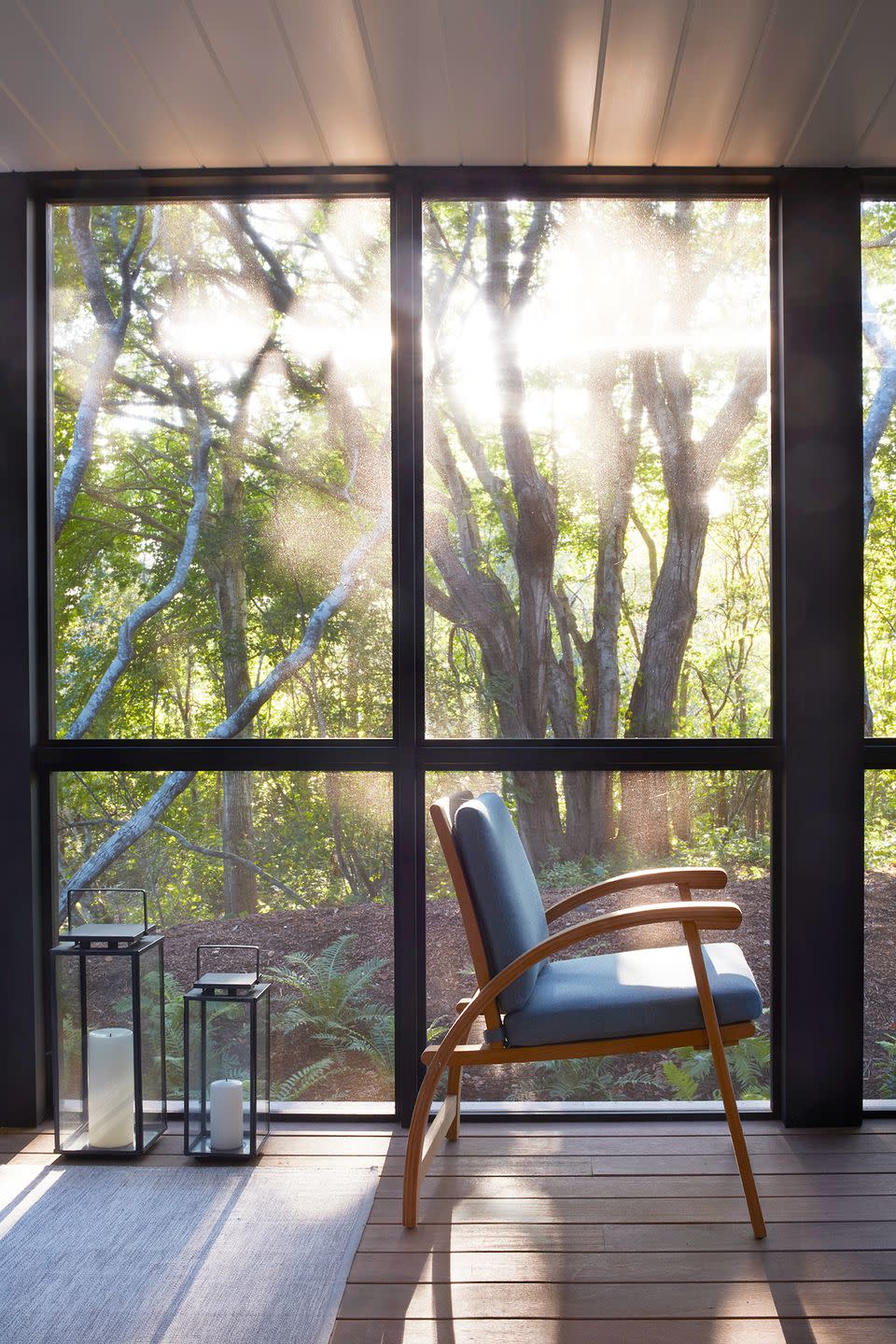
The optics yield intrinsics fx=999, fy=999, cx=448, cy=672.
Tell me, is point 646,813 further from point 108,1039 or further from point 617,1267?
point 108,1039

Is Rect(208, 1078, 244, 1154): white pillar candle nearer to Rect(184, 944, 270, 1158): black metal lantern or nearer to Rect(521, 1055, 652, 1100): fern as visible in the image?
Rect(184, 944, 270, 1158): black metal lantern

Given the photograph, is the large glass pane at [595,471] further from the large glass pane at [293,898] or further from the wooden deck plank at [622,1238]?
the wooden deck plank at [622,1238]

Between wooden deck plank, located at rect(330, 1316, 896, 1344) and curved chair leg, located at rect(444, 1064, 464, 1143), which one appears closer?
wooden deck plank, located at rect(330, 1316, 896, 1344)

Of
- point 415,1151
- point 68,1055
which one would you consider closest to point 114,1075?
point 68,1055

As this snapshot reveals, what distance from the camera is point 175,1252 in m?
2.12

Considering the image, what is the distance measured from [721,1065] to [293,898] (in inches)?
48.6

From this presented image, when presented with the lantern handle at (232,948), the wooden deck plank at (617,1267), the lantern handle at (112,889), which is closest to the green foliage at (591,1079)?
the wooden deck plank at (617,1267)

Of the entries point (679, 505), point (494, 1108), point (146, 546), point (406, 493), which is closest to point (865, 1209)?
point (494, 1108)

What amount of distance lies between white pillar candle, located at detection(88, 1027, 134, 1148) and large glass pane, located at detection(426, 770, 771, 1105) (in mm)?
826

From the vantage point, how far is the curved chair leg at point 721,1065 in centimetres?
212

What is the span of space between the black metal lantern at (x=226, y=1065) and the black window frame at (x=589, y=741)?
1.33ft

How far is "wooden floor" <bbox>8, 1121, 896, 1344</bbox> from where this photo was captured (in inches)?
73.8

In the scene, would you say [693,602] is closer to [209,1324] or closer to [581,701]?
[581,701]

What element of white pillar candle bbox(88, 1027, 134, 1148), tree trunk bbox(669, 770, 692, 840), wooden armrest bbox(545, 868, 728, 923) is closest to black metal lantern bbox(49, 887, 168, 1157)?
white pillar candle bbox(88, 1027, 134, 1148)
